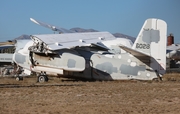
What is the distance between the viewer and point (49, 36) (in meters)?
24.6

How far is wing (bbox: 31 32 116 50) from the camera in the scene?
23.3m

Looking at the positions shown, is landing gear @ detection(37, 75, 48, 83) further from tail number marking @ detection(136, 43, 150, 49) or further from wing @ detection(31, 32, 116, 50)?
tail number marking @ detection(136, 43, 150, 49)

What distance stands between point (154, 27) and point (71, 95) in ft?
34.5

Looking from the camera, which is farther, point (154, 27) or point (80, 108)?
point (154, 27)

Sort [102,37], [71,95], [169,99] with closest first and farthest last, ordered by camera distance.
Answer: [169,99] < [71,95] < [102,37]

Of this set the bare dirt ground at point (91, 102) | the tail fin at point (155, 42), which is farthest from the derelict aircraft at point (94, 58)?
the bare dirt ground at point (91, 102)

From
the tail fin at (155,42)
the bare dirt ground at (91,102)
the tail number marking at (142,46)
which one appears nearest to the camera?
the bare dirt ground at (91,102)

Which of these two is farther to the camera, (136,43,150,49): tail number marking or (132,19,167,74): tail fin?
(136,43,150,49): tail number marking

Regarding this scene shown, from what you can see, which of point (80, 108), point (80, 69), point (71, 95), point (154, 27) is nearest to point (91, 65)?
point (80, 69)

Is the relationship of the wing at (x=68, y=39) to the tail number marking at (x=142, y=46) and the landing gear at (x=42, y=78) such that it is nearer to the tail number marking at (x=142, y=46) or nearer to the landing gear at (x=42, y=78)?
the landing gear at (x=42, y=78)

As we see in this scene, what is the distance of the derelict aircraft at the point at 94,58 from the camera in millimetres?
25344

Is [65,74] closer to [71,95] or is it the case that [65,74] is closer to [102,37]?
[102,37]

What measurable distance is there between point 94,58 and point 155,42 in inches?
179

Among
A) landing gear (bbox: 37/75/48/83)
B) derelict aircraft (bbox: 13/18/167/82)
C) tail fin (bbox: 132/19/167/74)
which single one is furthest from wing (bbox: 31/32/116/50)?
tail fin (bbox: 132/19/167/74)
